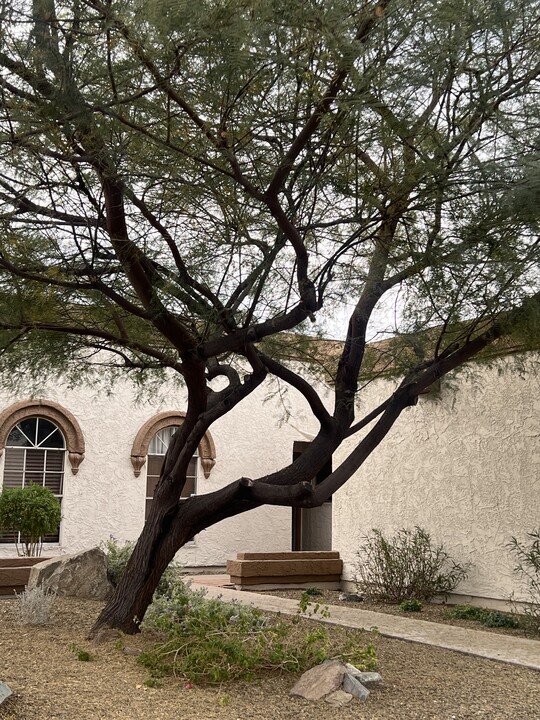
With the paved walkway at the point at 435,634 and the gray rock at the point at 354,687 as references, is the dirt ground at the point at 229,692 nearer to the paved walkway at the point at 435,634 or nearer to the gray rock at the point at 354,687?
the gray rock at the point at 354,687

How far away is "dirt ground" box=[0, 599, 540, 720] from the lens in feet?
15.4

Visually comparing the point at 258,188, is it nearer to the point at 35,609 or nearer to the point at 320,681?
the point at 320,681

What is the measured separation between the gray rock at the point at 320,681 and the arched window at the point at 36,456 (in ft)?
30.5

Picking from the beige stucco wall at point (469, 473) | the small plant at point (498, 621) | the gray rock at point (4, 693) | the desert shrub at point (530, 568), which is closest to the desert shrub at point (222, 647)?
the gray rock at point (4, 693)

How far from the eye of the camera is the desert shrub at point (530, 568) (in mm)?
8586

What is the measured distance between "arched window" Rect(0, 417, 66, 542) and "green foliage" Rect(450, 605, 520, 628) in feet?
23.9

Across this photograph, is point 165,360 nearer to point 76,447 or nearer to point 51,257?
point 51,257

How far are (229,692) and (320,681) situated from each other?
59 centimetres

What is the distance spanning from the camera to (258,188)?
500 cm

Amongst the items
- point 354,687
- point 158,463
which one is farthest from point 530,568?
point 158,463

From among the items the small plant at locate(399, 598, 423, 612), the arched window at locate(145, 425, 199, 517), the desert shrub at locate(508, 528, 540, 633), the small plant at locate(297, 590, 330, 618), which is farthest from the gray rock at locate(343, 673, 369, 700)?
the arched window at locate(145, 425, 199, 517)

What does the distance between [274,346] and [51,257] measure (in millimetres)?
2518

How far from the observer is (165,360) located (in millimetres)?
6992

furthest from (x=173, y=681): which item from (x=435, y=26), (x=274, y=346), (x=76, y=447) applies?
(x=76, y=447)
